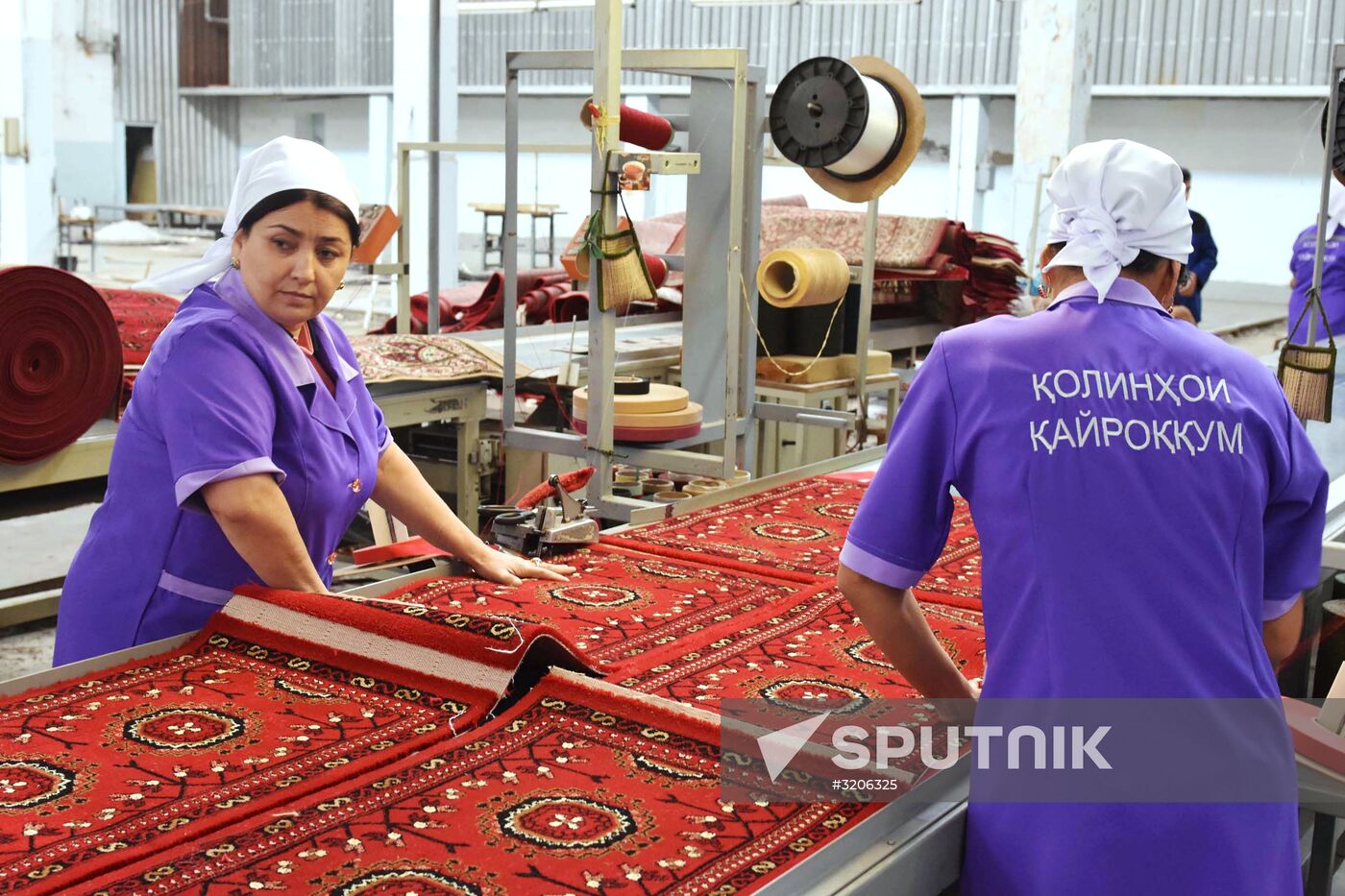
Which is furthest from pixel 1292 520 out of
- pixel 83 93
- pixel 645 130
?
pixel 83 93

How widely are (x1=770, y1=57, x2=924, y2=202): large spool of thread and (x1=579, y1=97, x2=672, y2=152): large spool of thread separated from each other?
0.47 metres

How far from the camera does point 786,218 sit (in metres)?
7.36

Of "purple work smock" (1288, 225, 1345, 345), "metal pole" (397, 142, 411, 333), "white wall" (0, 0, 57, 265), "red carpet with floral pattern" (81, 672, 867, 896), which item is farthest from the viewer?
"white wall" (0, 0, 57, 265)

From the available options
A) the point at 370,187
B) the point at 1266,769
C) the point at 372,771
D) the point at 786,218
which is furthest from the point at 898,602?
the point at 370,187

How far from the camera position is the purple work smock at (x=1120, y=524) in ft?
4.38

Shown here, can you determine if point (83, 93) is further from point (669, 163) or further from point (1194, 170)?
point (669, 163)

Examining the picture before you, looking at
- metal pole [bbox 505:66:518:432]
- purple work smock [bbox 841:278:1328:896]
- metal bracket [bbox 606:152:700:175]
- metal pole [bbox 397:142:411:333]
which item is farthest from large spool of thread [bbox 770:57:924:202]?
metal pole [bbox 397:142:411:333]

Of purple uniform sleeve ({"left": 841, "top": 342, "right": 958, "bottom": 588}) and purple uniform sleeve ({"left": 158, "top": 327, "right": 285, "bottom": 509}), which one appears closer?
purple uniform sleeve ({"left": 841, "top": 342, "right": 958, "bottom": 588})

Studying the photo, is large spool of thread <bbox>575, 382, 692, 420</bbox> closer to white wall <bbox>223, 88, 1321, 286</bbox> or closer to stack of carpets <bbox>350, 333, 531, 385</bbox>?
stack of carpets <bbox>350, 333, 531, 385</bbox>

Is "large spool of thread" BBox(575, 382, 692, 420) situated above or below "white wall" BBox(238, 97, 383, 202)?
below

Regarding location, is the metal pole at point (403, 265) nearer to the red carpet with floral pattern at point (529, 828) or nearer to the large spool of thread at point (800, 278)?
the large spool of thread at point (800, 278)

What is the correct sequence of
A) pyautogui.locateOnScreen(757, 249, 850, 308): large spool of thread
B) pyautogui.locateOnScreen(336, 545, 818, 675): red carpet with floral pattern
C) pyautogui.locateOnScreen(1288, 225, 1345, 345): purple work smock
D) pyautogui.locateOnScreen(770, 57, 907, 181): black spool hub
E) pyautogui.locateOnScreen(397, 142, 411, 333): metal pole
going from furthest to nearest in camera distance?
pyautogui.locateOnScreen(397, 142, 411, 333): metal pole
pyautogui.locateOnScreen(757, 249, 850, 308): large spool of thread
pyautogui.locateOnScreen(1288, 225, 1345, 345): purple work smock
pyautogui.locateOnScreen(770, 57, 907, 181): black spool hub
pyautogui.locateOnScreen(336, 545, 818, 675): red carpet with floral pattern

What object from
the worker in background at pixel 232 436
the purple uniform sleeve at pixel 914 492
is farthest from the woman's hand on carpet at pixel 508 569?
the purple uniform sleeve at pixel 914 492

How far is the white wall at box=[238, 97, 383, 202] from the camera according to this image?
19531mm
